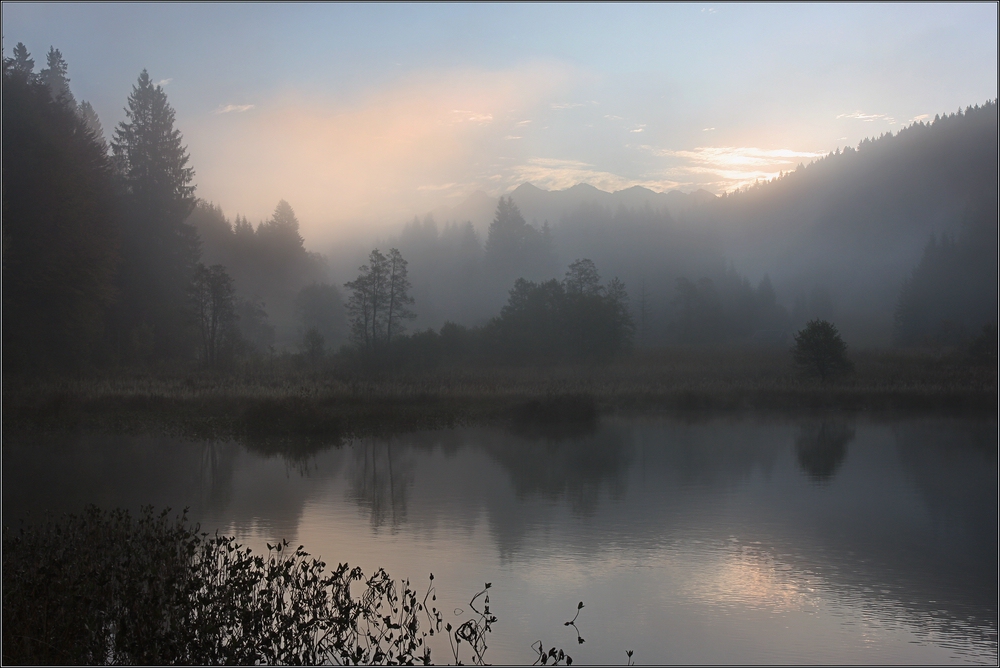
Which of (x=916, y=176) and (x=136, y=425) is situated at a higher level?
(x=916, y=176)

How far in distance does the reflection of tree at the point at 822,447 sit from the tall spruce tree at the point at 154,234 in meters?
34.7

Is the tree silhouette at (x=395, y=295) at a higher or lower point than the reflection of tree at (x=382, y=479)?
higher

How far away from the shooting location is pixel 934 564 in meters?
10.9

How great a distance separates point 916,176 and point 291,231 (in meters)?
132

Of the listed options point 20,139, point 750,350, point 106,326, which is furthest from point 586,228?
point 20,139

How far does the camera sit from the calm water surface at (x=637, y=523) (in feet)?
26.7

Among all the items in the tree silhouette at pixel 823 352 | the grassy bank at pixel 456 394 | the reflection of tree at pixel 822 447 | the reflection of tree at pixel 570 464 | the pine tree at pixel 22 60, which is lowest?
the reflection of tree at pixel 822 447

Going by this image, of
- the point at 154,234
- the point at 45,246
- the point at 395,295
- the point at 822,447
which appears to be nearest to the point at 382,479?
the point at 822,447

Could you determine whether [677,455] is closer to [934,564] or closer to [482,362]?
[934,564]

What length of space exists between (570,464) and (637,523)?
658 cm

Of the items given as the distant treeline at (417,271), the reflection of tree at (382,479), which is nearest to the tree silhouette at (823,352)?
the distant treeline at (417,271)

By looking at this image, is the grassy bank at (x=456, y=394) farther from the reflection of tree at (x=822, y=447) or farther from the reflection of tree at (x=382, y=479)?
the reflection of tree at (x=822, y=447)

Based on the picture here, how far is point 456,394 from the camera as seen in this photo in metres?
34.0

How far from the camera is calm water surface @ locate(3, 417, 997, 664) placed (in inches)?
320
